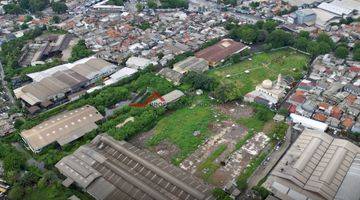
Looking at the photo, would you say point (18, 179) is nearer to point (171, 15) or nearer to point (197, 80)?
point (197, 80)

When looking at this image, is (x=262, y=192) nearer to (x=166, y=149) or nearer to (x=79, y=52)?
(x=166, y=149)

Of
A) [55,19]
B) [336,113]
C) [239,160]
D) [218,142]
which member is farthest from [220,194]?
[55,19]

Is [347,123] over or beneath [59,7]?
over

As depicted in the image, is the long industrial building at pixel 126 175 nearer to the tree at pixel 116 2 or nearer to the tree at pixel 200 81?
the tree at pixel 200 81

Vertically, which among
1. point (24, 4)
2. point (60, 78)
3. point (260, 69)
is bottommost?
point (260, 69)

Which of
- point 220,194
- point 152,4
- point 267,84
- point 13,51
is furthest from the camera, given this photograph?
point 152,4

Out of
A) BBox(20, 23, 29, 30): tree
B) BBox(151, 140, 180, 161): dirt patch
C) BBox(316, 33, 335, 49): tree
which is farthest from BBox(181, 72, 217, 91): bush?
BBox(20, 23, 29, 30): tree
